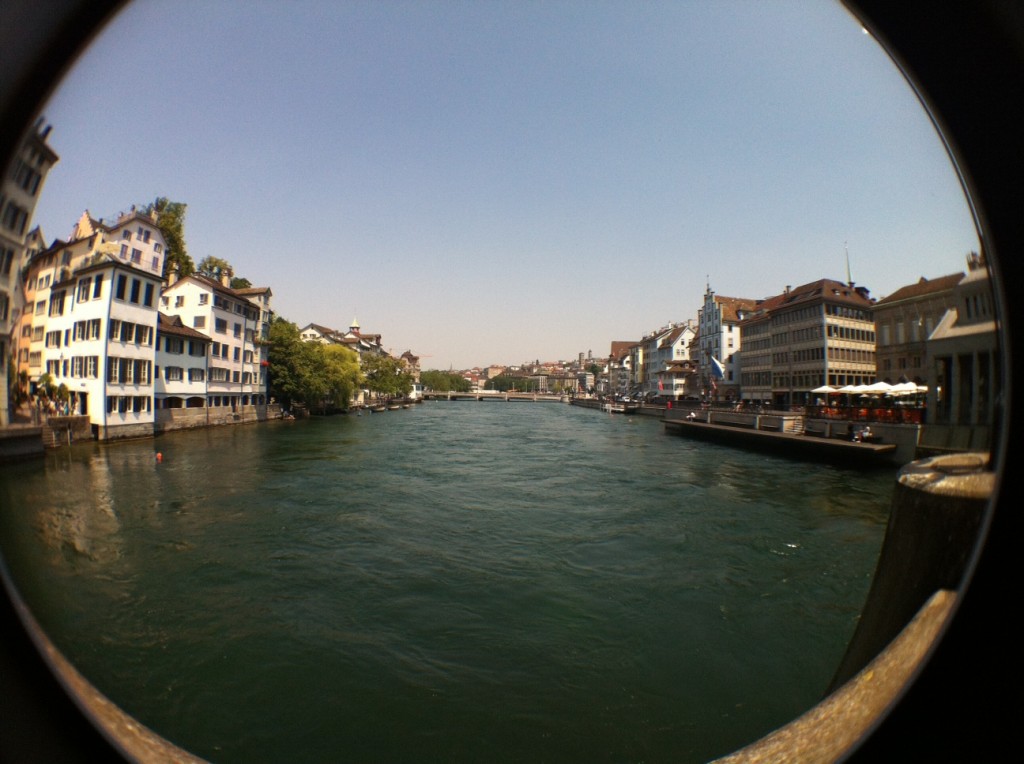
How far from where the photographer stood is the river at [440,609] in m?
3.75

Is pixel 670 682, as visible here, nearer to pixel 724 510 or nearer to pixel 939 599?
pixel 939 599

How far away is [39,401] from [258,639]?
486cm

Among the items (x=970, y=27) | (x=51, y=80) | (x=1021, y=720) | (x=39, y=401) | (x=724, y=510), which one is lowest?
(x=724, y=510)

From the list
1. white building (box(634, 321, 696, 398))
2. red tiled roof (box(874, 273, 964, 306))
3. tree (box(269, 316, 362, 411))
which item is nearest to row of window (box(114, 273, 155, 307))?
red tiled roof (box(874, 273, 964, 306))

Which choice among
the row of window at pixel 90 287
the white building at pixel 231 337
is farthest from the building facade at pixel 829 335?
the white building at pixel 231 337

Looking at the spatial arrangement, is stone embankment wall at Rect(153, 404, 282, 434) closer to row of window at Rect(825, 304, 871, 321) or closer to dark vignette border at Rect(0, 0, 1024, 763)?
row of window at Rect(825, 304, 871, 321)

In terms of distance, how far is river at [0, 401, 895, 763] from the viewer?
375 cm

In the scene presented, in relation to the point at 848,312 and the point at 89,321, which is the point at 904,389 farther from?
the point at 89,321

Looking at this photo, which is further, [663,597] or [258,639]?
[663,597]

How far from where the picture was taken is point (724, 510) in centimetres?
1139

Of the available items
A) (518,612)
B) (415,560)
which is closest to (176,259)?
(415,560)

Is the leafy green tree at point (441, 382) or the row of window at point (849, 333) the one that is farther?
the leafy green tree at point (441, 382)

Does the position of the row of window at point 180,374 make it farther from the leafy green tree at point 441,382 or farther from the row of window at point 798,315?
the leafy green tree at point 441,382

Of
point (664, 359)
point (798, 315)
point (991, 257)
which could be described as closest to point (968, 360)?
point (991, 257)
